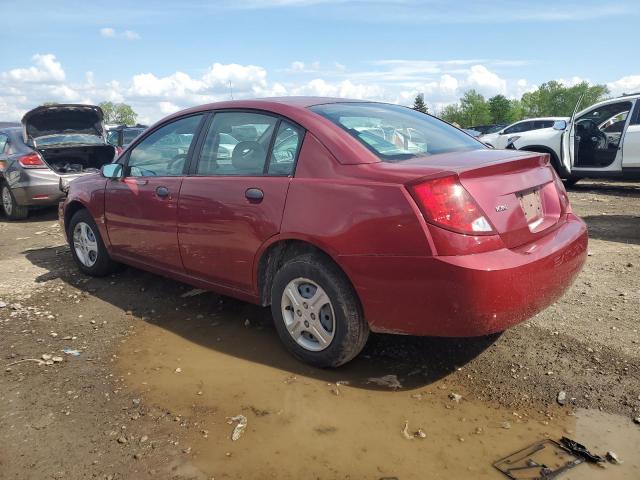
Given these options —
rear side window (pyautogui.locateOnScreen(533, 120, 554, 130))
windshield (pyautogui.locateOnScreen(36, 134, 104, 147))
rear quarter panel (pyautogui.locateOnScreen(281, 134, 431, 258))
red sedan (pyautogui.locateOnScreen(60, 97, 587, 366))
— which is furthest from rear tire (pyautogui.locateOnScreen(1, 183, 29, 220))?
rear side window (pyautogui.locateOnScreen(533, 120, 554, 130))

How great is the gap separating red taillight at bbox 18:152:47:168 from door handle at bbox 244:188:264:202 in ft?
21.4

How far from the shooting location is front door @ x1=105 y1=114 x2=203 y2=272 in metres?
4.08

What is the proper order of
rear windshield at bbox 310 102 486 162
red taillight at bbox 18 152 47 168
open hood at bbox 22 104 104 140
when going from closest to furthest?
rear windshield at bbox 310 102 486 162, red taillight at bbox 18 152 47 168, open hood at bbox 22 104 104 140

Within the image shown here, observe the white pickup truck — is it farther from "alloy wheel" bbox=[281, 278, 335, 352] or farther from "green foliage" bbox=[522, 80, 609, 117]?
"green foliage" bbox=[522, 80, 609, 117]

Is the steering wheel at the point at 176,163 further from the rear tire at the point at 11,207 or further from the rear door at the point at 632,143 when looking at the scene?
the rear door at the point at 632,143

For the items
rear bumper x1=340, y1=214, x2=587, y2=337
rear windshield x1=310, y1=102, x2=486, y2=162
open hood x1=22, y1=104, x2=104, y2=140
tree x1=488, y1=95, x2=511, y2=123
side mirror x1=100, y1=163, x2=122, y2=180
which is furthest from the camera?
tree x1=488, y1=95, x2=511, y2=123

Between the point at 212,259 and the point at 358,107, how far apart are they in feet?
4.95

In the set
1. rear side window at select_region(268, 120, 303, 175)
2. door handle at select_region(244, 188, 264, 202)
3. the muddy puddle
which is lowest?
the muddy puddle

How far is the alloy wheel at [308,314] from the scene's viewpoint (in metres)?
3.17

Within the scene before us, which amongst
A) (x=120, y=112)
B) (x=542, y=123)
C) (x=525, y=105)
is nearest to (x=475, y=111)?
(x=525, y=105)

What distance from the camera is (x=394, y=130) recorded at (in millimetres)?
3592

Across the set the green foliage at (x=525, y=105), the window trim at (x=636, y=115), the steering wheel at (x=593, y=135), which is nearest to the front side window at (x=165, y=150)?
the window trim at (x=636, y=115)

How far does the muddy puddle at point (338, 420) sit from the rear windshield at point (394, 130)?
1.33 m

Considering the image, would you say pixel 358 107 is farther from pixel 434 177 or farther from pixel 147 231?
pixel 147 231
